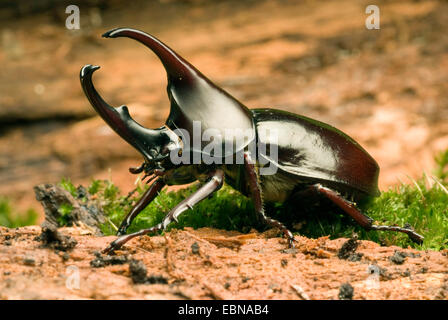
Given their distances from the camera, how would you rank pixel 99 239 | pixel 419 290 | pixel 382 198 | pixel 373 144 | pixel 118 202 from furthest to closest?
pixel 373 144, pixel 118 202, pixel 382 198, pixel 99 239, pixel 419 290

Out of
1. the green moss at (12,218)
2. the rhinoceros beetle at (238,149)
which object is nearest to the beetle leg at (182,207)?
the rhinoceros beetle at (238,149)

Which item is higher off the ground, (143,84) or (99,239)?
(143,84)

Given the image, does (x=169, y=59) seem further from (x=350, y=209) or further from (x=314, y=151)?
(x=350, y=209)

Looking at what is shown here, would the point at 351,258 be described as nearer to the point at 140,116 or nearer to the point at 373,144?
the point at 373,144

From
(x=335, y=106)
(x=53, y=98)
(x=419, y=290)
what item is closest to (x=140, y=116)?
(x=53, y=98)

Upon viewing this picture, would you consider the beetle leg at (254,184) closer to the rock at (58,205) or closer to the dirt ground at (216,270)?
the dirt ground at (216,270)

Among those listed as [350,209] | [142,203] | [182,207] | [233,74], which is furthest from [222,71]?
[182,207]
